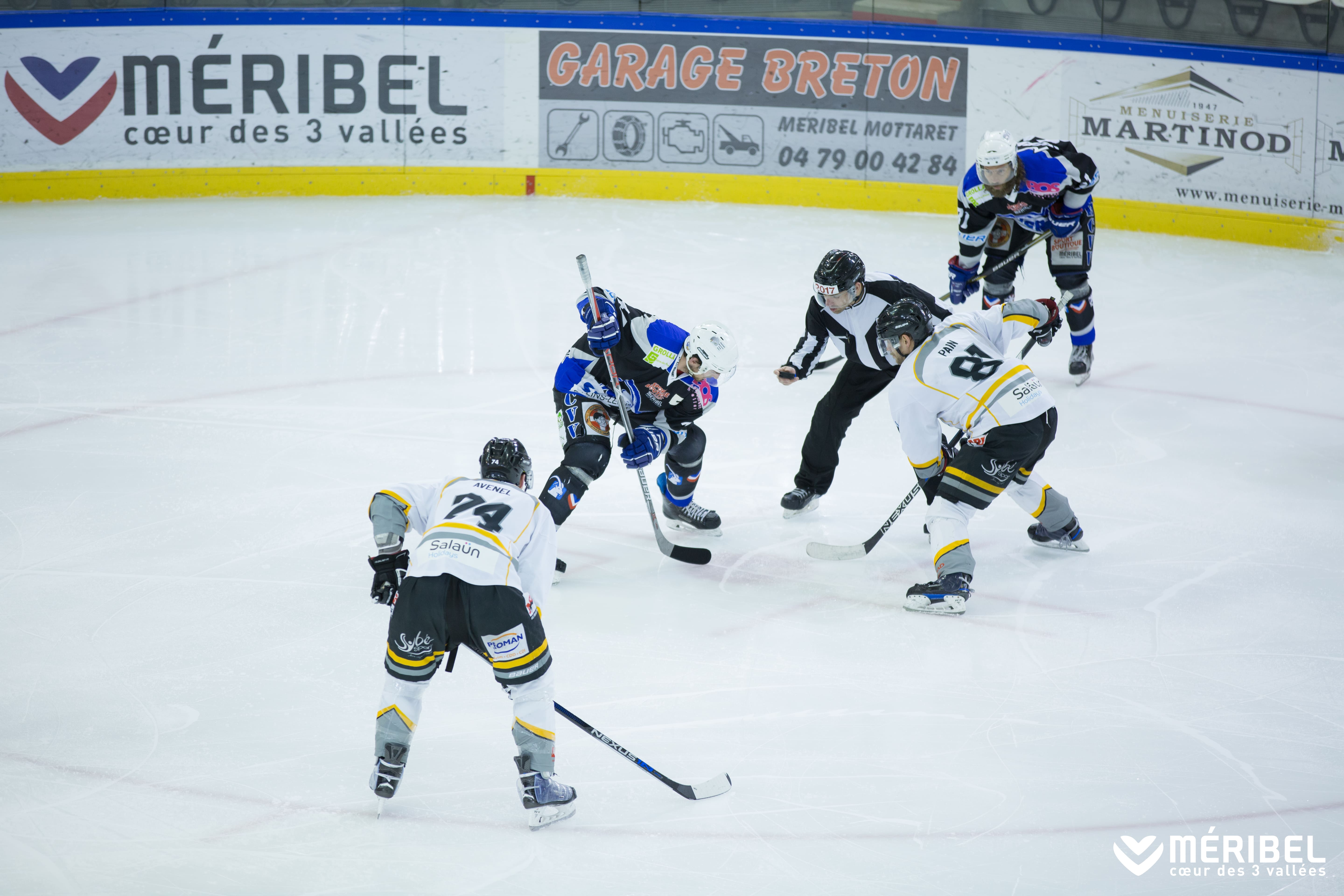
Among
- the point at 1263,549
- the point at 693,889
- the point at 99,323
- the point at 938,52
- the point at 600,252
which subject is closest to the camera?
the point at 693,889

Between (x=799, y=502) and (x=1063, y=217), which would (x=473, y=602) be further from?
(x=1063, y=217)

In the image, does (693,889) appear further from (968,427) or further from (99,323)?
(99,323)

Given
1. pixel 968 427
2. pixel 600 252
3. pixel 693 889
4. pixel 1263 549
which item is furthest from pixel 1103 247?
pixel 693 889

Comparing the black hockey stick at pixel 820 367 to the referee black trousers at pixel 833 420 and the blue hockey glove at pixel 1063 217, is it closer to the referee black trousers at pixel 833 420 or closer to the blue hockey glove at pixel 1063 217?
the referee black trousers at pixel 833 420

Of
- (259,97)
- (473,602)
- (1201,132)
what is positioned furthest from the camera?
(259,97)

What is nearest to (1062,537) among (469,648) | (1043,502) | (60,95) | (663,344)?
(1043,502)

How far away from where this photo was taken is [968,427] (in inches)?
160

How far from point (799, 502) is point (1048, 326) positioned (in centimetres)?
111

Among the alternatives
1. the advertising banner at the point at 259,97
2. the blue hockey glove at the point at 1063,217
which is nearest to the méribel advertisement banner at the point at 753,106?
the advertising banner at the point at 259,97

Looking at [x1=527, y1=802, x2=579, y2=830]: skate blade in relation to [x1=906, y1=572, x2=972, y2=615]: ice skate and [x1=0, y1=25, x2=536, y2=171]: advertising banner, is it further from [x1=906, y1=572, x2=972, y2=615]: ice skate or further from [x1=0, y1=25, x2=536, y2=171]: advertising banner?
[x1=0, y1=25, x2=536, y2=171]: advertising banner

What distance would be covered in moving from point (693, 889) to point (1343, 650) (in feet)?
7.25

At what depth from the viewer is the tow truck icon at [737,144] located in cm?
934

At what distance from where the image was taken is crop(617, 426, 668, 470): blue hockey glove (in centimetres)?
432

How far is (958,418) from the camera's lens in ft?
13.4
